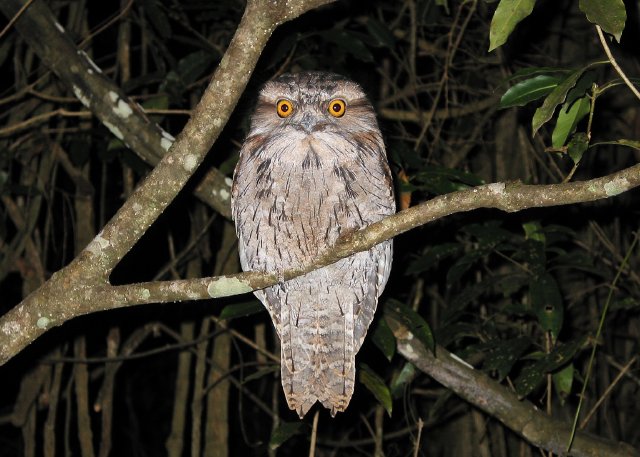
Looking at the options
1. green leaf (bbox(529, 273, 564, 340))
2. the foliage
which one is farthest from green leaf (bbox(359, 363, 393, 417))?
green leaf (bbox(529, 273, 564, 340))

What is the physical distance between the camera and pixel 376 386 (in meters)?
2.55

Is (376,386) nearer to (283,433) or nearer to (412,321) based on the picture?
(412,321)

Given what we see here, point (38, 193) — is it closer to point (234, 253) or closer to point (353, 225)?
point (234, 253)

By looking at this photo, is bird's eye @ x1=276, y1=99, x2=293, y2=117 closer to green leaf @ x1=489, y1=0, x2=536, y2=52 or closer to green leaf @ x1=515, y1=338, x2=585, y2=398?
green leaf @ x1=489, y1=0, x2=536, y2=52

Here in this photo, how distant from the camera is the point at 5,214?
3432 mm

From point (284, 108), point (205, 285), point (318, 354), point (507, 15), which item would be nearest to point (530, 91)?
point (507, 15)

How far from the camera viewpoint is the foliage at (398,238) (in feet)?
10.0

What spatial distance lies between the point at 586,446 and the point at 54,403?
2264mm

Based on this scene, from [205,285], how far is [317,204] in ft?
2.08

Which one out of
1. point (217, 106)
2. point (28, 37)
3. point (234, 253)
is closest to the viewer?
point (217, 106)

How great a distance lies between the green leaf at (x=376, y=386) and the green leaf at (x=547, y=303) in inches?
23.0

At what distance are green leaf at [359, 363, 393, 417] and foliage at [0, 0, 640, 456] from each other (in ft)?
0.90

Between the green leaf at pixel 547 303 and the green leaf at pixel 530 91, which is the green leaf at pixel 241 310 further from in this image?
the green leaf at pixel 530 91

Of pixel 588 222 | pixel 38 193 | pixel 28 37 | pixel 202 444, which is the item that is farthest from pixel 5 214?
pixel 588 222
